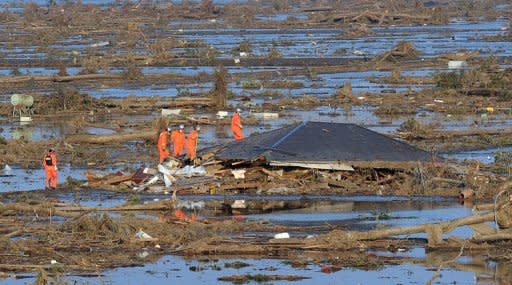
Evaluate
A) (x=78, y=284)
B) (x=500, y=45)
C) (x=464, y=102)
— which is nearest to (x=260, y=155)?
(x=78, y=284)

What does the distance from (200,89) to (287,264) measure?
33286mm

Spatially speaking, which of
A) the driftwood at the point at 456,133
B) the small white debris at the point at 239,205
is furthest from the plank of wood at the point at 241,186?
the driftwood at the point at 456,133

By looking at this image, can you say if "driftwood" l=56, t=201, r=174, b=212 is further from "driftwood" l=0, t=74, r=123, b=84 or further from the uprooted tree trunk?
"driftwood" l=0, t=74, r=123, b=84

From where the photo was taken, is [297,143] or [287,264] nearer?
→ [287,264]

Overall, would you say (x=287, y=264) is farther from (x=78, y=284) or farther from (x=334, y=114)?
(x=334, y=114)

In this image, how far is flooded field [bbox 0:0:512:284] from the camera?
67.8 feet

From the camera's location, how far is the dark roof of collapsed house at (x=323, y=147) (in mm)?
28672

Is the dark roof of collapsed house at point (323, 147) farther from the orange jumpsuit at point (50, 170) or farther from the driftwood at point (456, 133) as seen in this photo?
the driftwood at point (456, 133)

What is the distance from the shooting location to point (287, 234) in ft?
72.8

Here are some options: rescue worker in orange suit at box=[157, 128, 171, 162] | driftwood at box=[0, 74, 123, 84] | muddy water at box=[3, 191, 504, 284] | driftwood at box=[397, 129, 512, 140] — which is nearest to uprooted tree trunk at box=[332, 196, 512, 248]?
muddy water at box=[3, 191, 504, 284]

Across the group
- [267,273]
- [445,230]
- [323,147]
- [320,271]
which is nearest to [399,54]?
[323,147]

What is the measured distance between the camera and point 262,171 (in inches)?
1137

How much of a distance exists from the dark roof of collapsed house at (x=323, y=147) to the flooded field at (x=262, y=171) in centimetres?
6

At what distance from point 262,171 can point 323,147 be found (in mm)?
1394
